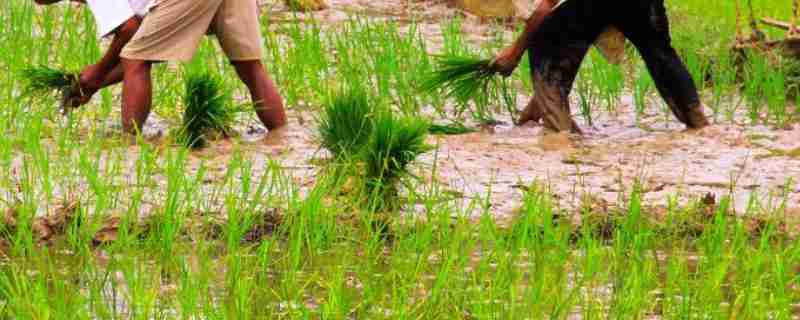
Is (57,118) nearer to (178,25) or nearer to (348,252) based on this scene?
(178,25)

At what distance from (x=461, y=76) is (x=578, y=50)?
456 mm

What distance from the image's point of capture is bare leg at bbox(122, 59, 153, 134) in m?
5.55

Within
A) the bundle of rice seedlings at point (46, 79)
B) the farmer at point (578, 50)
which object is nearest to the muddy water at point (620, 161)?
the farmer at point (578, 50)

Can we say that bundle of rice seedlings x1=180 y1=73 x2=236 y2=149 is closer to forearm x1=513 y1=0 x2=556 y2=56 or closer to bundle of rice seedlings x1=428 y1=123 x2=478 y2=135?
bundle of rice seedlings x1=428 y1=123 x2=478 y2=135

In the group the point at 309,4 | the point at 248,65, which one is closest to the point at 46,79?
the point at 248,65

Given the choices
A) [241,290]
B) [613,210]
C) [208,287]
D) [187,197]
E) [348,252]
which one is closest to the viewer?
[241,290]

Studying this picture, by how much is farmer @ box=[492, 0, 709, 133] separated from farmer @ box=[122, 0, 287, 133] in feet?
3.07

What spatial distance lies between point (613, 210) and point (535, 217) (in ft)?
1.55

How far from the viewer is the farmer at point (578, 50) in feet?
19.0

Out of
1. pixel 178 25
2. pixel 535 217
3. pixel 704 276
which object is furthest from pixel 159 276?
pixel 178 25

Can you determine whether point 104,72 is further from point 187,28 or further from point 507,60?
point 507,60

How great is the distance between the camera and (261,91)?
231 inches

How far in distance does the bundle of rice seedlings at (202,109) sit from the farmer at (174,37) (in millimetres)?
112

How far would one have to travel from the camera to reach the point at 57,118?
579 cm
